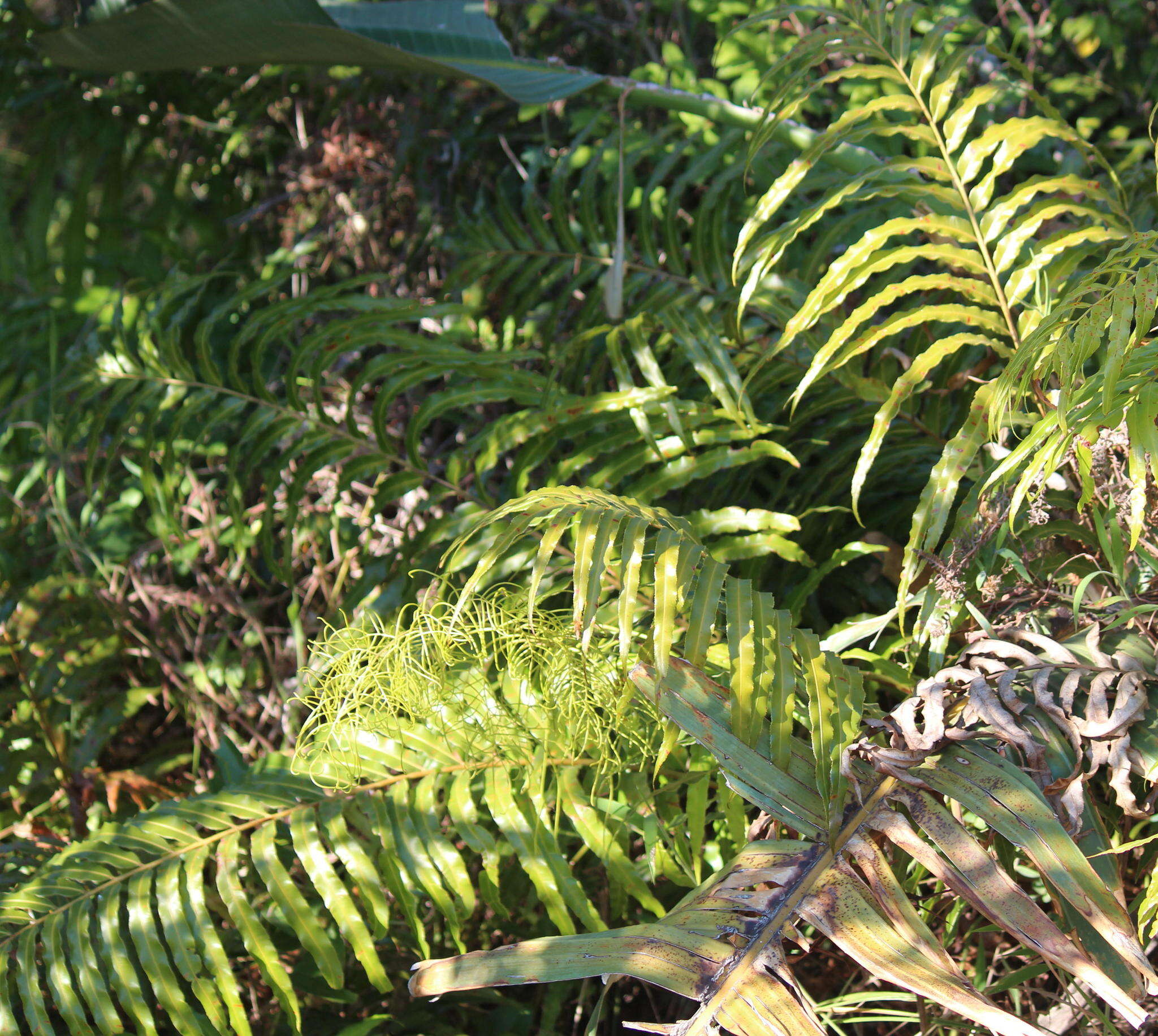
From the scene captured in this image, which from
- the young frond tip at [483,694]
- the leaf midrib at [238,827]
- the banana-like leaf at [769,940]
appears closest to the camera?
the banana-like leaf at [769,940]

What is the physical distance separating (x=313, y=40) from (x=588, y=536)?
109 centimetres

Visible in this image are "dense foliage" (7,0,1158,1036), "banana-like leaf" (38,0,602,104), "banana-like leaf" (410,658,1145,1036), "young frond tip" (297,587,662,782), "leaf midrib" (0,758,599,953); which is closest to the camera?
"banana-like leaf" (410,658,1145,1036)

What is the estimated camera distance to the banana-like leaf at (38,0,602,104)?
149 centimetres

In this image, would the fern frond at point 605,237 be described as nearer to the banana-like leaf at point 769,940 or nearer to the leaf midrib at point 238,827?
the leaf midrib at point 238,827

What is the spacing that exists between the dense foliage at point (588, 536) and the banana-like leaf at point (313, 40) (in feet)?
0.03

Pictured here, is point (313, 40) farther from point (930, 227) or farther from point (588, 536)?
point (588, 536)

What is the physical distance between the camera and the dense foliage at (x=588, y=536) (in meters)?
0.80

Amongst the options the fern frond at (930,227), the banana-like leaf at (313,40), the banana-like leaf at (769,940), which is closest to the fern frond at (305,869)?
Result: the banana-like leaf at (769,940)

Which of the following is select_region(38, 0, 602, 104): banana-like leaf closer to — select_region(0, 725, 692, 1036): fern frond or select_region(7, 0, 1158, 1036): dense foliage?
select_region(7, 0, 1158, 1036): dense foliage

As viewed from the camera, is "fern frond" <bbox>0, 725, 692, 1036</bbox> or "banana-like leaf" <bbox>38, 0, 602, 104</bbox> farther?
"banana-like leaf" <bbox>38, 0, 602, 104</bbox>

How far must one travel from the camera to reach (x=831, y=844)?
768 millimetres

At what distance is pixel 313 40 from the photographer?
148cm

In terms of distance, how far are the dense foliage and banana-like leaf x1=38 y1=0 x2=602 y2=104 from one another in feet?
0.03

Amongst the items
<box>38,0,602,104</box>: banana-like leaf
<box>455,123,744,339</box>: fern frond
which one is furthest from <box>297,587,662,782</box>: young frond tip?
<box>38,0,602,104</box>: banana-like leaf
